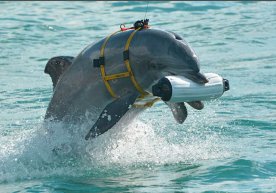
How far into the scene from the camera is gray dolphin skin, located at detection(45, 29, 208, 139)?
37.9ft

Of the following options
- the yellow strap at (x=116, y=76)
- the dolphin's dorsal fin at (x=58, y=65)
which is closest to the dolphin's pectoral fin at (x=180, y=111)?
the yellow strap at (x=116, y=76)

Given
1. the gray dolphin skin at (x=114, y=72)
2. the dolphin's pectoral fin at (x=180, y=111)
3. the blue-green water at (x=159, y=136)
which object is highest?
the gray dolphin skin at (x=114, y=72)

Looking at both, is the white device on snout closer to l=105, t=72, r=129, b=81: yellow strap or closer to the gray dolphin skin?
the gray dolphin skin

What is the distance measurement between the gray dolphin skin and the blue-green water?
1.64 ft

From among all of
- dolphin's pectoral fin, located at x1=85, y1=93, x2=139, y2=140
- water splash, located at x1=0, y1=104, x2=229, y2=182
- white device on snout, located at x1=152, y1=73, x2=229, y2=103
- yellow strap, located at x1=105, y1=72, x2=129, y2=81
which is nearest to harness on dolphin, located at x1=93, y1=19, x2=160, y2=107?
yellow strap, located at x1=105, y1=72, x2=129, y2=81

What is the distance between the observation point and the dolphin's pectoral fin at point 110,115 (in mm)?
11477

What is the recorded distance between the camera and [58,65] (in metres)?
12.8

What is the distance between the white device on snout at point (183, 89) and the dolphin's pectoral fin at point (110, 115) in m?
0.60

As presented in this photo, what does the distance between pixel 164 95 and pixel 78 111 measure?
1908mm

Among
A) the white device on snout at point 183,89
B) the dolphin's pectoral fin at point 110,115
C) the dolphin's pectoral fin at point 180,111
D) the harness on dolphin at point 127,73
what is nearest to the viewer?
the white device on snout at point 183,89

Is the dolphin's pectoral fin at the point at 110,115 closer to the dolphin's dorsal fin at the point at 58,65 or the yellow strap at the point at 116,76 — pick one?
the yellow strap at the point at 116,76

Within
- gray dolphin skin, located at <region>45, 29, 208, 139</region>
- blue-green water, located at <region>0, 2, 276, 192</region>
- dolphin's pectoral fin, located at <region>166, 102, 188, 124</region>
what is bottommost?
blue-green water, located at <region>0, 2, 276, 192</region>

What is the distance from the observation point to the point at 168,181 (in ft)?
37.4

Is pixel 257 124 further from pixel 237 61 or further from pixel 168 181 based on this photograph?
pixel 237 61
